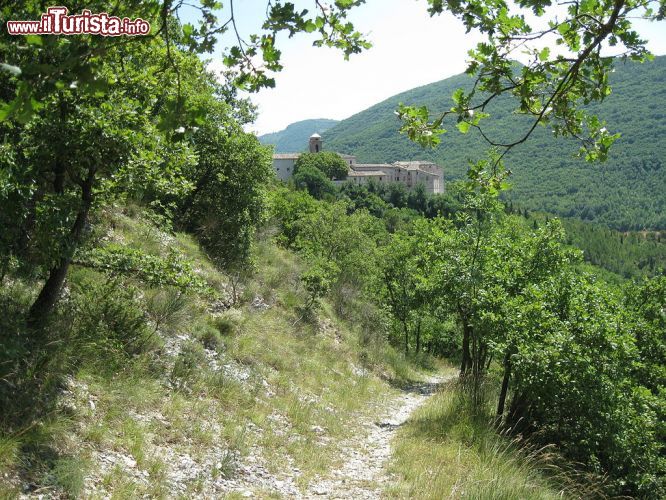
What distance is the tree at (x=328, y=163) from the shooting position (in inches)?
4033

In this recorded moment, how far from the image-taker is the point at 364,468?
→ 7008 mm

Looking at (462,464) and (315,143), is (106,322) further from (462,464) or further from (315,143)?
(315,143)

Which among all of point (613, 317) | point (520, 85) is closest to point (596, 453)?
point (613, 317)

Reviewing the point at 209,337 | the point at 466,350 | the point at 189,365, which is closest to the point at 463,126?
the point at 189,365

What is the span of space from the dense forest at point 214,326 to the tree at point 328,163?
285 feet

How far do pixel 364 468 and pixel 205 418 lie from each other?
248cm

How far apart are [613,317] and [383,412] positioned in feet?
18.3

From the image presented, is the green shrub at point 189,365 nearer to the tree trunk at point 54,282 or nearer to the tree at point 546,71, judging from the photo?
the tree trunk at point 54,282

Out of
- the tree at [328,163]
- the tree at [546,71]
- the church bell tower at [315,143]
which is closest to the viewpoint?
the tree at [546,71]

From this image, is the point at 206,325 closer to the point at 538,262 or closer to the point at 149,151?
the point at 149,151

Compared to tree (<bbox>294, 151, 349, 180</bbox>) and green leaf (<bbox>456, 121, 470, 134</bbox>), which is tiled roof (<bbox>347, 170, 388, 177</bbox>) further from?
green leaf (<bbox>456, 121, 470, 134</bbox>)

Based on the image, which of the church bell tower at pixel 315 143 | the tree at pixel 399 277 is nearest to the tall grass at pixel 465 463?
the tree at pixel 399 277

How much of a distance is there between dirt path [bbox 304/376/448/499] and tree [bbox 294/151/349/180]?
307ft

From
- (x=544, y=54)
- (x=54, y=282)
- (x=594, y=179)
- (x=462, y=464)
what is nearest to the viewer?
(x=544, y=54)
